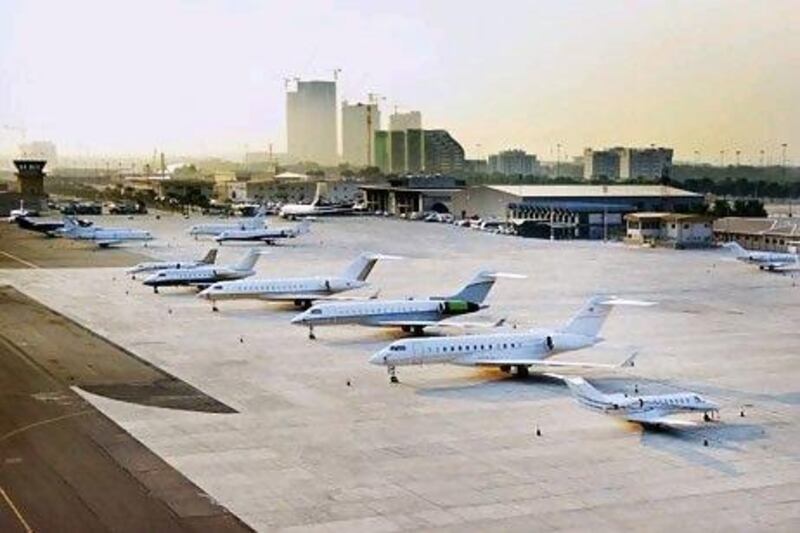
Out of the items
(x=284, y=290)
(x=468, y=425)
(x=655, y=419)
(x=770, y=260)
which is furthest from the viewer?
(x=770, y=260)

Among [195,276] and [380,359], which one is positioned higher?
[195,276]

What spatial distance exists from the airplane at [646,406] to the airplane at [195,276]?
54.9 metres

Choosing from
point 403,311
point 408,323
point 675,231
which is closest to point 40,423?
point 408,323

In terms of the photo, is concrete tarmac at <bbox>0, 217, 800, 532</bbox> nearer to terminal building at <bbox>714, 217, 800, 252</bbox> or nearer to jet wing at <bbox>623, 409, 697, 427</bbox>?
jet wing at <bbox>623, 409, 697, 427</bbox>

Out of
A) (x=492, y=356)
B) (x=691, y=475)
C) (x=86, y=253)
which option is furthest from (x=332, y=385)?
(x=86, y=253)

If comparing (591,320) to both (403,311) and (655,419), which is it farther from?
(403,311)

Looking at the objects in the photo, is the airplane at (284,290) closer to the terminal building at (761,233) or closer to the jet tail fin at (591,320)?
the jet tail fin at (591,320)

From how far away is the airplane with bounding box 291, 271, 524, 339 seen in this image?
237 feet

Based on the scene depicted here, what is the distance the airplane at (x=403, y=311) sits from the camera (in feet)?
237

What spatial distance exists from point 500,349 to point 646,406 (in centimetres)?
1237

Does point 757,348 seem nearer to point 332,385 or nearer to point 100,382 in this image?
point 332,385

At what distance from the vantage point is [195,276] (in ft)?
323

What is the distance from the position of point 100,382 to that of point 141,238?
96.6 metres

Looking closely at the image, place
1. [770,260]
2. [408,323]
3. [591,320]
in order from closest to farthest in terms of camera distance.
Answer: [591,320]
[408,323]
[770,260]
